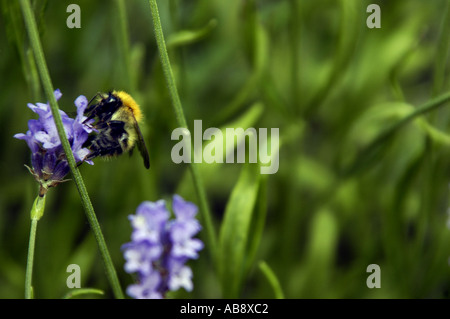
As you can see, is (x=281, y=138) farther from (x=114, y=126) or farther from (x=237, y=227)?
(x=114, y=126)

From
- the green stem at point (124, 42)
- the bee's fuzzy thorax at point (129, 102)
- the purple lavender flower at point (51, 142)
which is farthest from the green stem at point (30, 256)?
the green stem at point (124, 42)

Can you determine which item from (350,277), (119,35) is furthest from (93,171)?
(350,277)

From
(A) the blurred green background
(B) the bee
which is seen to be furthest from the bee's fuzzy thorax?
(A) the blurred green background

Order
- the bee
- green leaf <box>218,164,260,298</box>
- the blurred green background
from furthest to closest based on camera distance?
the blurred green background < green leaf <box>218,164,260,298</box> < the bee

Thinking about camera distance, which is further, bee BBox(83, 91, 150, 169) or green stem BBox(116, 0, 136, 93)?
green stem BBox(116, 0, 136, 93)

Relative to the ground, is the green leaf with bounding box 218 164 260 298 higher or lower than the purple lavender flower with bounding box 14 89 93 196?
lower

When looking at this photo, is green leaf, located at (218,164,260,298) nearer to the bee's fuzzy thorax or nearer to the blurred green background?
the blurred green background

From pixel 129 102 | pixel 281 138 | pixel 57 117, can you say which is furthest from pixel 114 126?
pixel 281 138

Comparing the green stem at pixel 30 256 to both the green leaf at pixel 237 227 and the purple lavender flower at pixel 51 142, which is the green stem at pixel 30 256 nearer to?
the purple lavender flower at pixel 51 142
